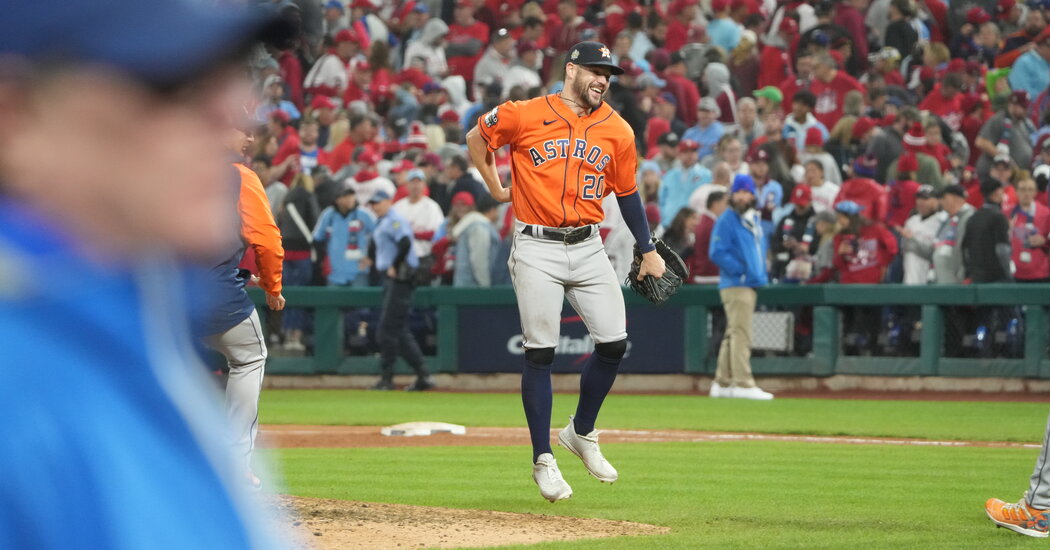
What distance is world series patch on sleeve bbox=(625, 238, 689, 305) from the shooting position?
9.57 metres

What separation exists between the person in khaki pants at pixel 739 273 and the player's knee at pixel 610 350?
804 cm

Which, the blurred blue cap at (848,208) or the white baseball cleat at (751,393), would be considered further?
the blurred blue cap at (848,208)

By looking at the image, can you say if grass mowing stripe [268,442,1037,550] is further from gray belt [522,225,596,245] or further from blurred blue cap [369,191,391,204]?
blurred blue cap [369,191,391,204]

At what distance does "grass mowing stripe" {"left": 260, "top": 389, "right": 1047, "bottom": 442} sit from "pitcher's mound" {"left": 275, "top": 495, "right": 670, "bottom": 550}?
6.19m

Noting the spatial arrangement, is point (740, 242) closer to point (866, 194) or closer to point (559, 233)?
point (866, 194)

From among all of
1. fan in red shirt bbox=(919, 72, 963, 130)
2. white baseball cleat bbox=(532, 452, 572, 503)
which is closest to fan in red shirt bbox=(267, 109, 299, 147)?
fan in red shirt bbox=(919, 72, 963, 130)

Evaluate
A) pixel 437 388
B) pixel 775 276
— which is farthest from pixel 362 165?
pixel 775 276

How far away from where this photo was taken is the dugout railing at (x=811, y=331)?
1734 centimetres

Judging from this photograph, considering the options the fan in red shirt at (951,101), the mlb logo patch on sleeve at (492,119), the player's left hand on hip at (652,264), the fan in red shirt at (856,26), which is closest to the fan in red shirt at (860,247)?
the fan in red shirt at (951,101)

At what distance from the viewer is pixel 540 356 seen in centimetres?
888

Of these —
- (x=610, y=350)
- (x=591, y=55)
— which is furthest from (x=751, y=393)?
(x=591, y=55)

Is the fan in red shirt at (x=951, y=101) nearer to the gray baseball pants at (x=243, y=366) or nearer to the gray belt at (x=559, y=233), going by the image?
the gray belt at (x=559, y=233)

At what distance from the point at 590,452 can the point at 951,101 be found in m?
13.5

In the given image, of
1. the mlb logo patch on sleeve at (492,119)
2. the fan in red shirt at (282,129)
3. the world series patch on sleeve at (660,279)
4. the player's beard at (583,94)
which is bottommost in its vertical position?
the world series patch on sleeve at (660,279)
